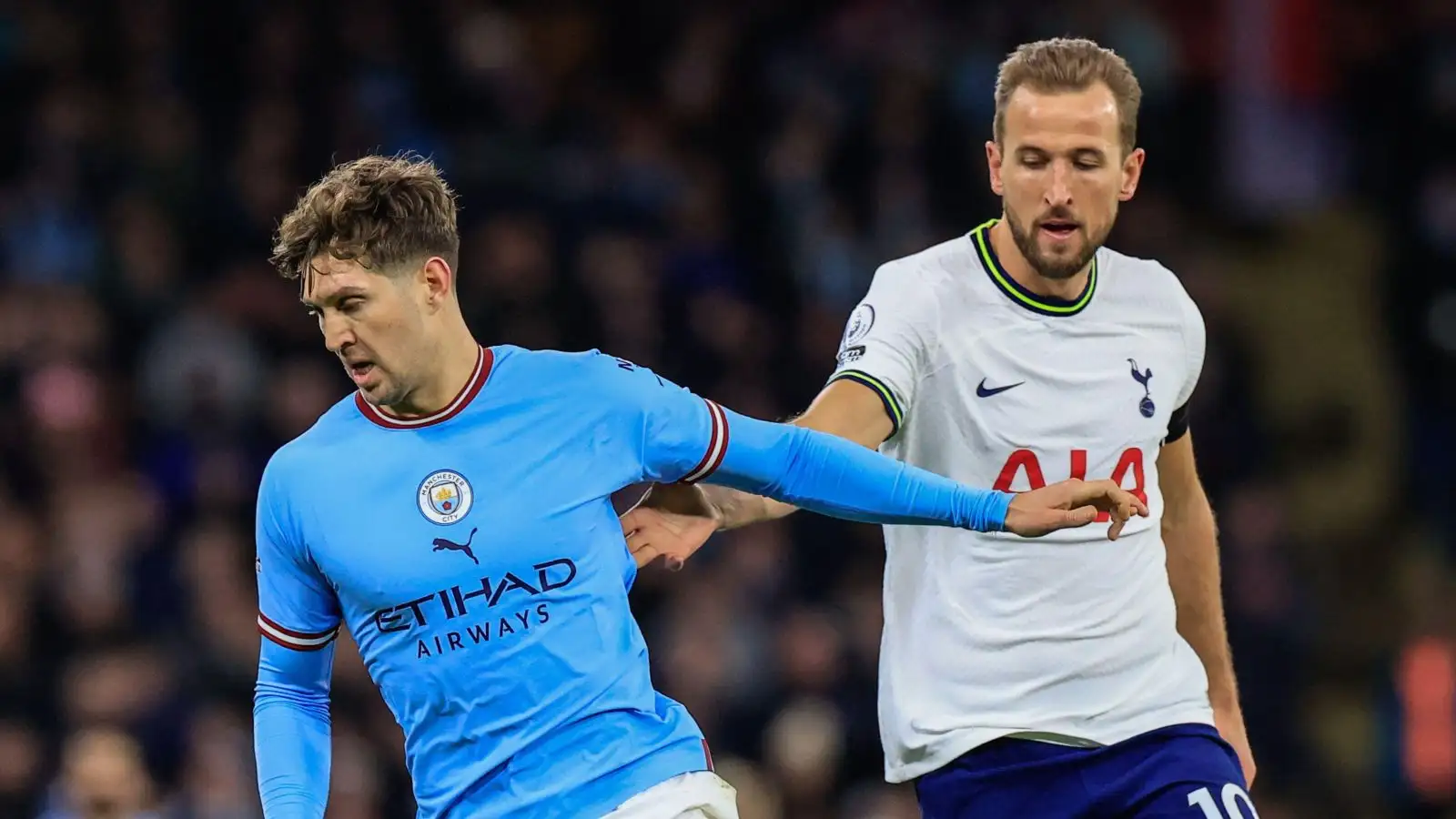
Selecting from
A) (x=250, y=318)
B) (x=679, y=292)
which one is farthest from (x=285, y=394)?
(x=679, y=292)

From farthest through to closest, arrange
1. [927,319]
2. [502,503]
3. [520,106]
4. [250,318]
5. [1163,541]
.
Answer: [520,106]
[250,318]
[1163,541]
[927,319]
[502,503]

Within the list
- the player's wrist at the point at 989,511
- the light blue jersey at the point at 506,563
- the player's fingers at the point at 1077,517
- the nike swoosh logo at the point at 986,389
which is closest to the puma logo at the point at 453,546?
the light blue jersey at the point at 506,563

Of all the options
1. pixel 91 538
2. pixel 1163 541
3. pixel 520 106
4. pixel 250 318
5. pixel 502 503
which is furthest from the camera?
pixel 520 106

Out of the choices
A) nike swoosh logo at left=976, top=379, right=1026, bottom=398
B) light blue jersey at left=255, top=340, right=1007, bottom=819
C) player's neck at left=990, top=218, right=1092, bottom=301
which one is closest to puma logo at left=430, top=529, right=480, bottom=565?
light blue jersey at left=255, top=340, right=1007, bottom=819

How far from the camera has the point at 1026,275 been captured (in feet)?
15.6

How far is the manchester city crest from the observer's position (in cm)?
401

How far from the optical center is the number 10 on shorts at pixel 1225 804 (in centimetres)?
448

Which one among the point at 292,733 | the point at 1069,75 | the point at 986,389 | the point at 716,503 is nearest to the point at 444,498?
the point at 292,733

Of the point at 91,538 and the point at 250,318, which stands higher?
the point at 250,318

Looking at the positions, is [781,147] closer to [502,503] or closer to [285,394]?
[285,394]

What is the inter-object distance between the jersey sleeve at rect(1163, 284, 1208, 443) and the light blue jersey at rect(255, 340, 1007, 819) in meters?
0.96

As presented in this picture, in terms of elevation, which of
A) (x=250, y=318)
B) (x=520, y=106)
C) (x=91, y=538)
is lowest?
(x=91, y=538)

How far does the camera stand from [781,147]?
1183 cm

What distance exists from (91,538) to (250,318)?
1.42 metres
